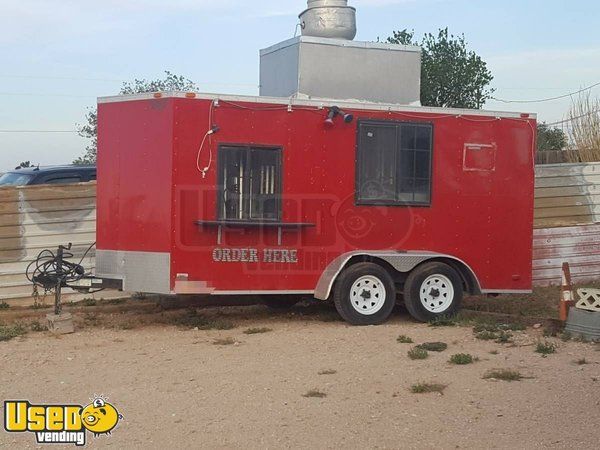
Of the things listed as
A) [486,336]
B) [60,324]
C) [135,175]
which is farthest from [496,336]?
[60,324]

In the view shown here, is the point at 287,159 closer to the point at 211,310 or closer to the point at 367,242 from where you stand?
the point at 367,242

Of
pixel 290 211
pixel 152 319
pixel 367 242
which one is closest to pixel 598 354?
pixel 367 242

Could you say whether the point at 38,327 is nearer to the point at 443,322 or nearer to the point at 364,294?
the point at 364,294

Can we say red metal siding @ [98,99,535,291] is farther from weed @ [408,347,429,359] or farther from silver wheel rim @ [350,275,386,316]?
weed @ [408,347,429,359]

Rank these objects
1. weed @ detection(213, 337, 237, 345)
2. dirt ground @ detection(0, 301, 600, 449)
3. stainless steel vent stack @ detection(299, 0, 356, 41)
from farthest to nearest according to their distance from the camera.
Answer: stainless steel vent stack @ detection(299, 0, 356, 41) < weed @ detection(213, 337, 237, 345) < dirt ground @ detection(0, 301, 600, 449)

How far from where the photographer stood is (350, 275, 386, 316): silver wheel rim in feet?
33.0

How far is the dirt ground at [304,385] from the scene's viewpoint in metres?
5.78

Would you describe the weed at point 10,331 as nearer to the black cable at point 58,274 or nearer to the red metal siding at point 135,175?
the black cable at point 58,274

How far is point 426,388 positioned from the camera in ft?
22.6

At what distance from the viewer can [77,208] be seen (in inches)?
468

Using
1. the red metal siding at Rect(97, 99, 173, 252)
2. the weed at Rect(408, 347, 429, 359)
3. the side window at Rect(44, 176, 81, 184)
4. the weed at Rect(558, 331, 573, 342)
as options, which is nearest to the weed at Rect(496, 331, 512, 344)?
the weed at Rect(558, 331, 573, 342)

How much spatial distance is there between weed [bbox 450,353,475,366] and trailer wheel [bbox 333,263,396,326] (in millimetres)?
2200

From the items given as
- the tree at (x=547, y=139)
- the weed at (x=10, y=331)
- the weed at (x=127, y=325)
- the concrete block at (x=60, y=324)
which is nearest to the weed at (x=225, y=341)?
the weed at (x=127, y=325)

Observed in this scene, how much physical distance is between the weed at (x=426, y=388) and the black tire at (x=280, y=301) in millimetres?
4523
